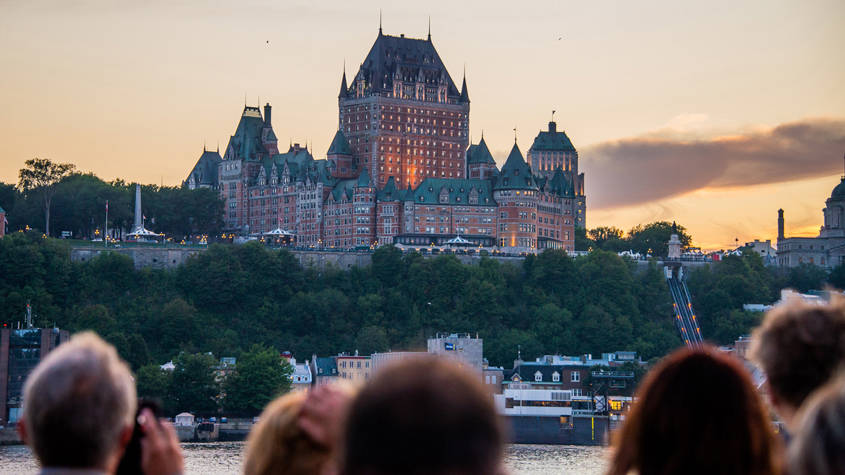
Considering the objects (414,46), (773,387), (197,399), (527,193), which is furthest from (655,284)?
(773,387)

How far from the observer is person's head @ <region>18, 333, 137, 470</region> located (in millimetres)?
6852

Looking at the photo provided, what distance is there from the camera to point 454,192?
15938 centimetres

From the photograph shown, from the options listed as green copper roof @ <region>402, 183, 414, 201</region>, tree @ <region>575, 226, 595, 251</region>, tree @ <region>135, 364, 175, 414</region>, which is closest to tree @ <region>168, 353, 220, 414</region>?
tree @ <region>135, 364, 175, 414</region>

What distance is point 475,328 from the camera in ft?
440

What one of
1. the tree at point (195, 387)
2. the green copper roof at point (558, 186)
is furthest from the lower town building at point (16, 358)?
the green copper roof at point (558, 186)

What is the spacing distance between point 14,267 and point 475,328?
40.1 meters

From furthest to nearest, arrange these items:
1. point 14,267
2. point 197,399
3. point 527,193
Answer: point 527,193 → point 14,267 → point 197,399

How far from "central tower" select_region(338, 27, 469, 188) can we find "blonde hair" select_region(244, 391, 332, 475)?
155m

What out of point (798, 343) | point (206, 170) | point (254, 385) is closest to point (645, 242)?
point (206, 170)

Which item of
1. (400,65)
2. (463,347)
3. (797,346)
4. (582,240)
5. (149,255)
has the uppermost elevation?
(400,65)

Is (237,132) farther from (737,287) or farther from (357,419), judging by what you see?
(357,419)

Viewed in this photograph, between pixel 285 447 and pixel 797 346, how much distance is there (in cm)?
256

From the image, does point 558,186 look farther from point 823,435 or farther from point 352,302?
point 823,435

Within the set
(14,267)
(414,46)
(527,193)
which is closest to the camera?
(14,267)
